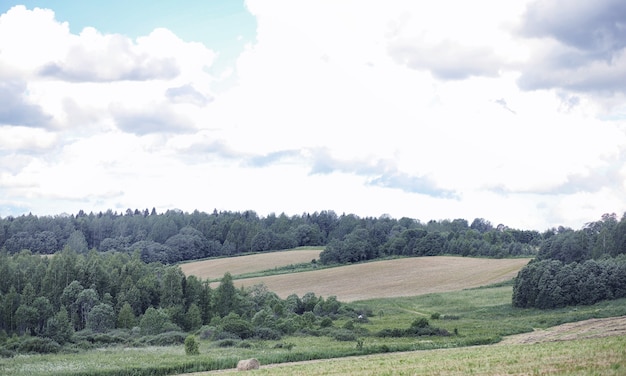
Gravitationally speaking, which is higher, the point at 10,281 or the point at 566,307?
the point at 10,281

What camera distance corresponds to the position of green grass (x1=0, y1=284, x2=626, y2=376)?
4175 centimetres

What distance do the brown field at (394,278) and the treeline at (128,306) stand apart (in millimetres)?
19805

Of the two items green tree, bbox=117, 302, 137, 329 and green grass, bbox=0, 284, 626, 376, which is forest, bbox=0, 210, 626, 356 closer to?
green tree, bbox=117, 302, 137, 329

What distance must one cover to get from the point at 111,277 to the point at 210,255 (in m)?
94.2

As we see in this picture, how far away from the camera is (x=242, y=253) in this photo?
618 feet

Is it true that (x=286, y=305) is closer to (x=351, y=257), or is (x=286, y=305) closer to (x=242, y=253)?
(x=351, y=257)

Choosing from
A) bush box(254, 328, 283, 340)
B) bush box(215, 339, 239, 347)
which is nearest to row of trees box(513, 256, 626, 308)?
bush box(254, 328, 283, 340)

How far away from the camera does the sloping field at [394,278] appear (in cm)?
11169

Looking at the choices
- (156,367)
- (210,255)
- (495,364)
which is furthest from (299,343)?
(210,255)

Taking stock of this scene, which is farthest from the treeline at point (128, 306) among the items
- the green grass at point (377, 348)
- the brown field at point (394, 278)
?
the brown field at point (394, 278)

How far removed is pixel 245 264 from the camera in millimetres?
150250

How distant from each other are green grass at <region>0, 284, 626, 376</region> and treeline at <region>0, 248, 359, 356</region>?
5729mm

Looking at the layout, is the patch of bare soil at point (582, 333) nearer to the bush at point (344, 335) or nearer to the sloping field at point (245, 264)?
the bush at point (344, 335)

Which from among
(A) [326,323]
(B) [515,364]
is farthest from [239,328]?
(B) [515,364]
